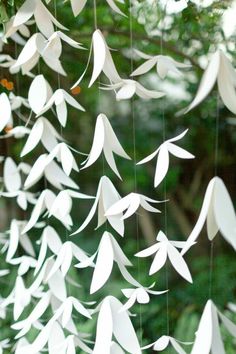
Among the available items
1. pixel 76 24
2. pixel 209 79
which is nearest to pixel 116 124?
pixel 76 24

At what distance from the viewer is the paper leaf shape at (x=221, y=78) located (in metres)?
0.49

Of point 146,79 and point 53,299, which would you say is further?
point 146,79

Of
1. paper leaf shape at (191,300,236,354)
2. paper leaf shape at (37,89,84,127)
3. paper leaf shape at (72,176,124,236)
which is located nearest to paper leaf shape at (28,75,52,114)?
paper leaf shape at (37,89,84,127)

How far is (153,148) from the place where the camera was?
229 centimetres

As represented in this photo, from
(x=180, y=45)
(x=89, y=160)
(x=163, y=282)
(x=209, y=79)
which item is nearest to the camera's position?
(x=209, y=79)

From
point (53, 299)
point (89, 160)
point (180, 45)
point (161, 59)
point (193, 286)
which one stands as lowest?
point (193, 286)

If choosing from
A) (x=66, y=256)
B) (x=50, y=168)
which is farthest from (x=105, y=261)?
(x=50, y=168)

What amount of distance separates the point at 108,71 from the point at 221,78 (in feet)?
0.63

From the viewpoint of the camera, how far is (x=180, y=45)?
146 cm

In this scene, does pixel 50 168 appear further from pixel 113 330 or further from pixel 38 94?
pixel 113 330

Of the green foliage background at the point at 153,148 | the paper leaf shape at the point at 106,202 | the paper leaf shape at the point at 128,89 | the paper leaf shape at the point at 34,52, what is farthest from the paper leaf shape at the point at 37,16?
the green foliage background at the point at 153,148

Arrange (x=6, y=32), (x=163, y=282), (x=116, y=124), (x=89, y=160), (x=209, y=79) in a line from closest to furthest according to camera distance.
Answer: (x=209, y=79) → (x=89, y=160) → (x=6, y=32) → (x=163, y=282) → (x=116, y=124)

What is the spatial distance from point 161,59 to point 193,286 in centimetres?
150

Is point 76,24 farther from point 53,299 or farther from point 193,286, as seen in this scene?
point 193,286
